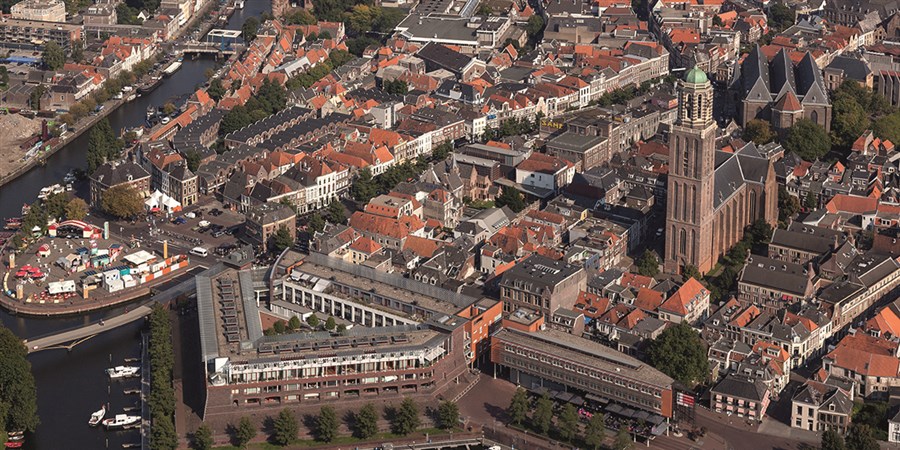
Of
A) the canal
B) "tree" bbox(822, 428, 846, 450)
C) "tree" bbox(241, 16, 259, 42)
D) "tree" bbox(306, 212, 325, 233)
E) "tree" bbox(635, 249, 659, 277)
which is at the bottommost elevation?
the canal

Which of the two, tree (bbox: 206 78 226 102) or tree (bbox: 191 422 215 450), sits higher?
tree (bbox: 206 78 226 102)

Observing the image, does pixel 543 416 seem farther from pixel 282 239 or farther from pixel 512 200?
pixel 512 200

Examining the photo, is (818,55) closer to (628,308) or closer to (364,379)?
(628,308)

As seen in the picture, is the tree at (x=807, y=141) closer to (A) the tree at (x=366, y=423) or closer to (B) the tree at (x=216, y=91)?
(B) the tree at (x=216, y=91)

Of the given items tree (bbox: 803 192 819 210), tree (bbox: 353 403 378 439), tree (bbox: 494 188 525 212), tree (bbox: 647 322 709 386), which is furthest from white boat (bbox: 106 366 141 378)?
tree (bbox: 803 192 819 210)

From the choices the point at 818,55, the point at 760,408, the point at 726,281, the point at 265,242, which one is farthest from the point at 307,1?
the point at 760,408

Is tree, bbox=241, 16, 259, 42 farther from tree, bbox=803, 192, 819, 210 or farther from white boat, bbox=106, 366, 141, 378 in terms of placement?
white boat, bbox=106, 366, 141, 378

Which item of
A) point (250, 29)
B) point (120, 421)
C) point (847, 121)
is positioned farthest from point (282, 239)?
point (250, 29)
